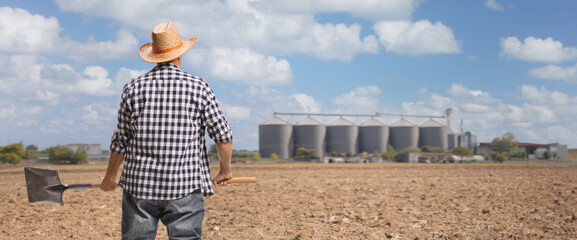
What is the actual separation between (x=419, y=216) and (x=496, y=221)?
118cm

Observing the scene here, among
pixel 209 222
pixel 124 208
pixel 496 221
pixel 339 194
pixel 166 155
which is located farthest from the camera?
pixel 339 194

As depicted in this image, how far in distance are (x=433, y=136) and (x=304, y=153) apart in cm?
2221

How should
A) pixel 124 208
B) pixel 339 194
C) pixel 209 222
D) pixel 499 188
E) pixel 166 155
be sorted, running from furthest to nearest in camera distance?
pixel 499 188 → pixel 339 194 → pixel 209 222 → pixel 124 208 → pixel 166 155

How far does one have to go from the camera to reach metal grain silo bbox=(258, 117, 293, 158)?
188 feet

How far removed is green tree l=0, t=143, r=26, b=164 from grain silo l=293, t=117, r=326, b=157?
34300 mm

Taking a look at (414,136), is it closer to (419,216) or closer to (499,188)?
(499,188)

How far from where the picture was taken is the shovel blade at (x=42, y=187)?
4.02m

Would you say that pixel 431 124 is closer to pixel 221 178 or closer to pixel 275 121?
pixel 275 121

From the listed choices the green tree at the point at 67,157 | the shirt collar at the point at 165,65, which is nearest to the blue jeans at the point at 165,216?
the shirt collar at the point at 165,65

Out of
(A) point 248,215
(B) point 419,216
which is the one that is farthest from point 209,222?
(B) point 419,216

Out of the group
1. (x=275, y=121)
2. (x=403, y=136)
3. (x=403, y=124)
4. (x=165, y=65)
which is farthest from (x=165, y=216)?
(x=403, y=124)

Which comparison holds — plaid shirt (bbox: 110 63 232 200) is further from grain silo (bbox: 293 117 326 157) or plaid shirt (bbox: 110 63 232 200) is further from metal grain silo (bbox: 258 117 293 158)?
grain silo (bbox: 293 117 326 157)

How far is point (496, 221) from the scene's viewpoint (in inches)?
287

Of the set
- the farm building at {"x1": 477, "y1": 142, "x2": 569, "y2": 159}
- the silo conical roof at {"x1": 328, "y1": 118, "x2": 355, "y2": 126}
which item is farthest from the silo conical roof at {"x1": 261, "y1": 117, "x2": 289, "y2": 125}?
the farm building at {"x1": 477, "y1": 142, "x2": 569, "y2": 159}
